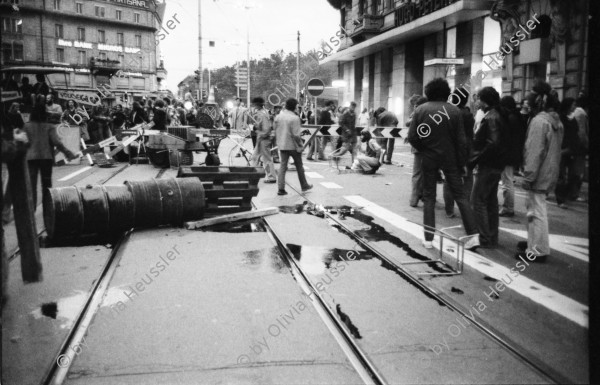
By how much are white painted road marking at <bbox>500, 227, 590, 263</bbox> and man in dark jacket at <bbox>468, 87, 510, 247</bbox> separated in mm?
824

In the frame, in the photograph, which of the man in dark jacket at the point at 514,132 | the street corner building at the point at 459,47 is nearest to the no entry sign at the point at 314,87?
the street corner building at the point at 459,47

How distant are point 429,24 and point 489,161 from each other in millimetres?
21099

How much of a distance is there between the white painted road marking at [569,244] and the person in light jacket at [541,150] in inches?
32.0

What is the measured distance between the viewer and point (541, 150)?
5848 millimetres

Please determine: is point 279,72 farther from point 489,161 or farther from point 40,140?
point 489,161

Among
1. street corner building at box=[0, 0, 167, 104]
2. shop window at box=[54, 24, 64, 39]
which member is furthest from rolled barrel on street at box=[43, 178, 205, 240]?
shop window at box=[54, 24, 64, 39]

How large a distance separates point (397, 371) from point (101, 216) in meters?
4.90

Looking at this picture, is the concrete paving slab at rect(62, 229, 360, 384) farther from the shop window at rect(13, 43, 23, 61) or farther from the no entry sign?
the shop window at rect(13, 43, 23, 61)

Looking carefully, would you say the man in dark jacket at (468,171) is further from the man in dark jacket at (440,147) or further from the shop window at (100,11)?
the shop window at (100,11)

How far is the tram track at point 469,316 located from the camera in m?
3.46

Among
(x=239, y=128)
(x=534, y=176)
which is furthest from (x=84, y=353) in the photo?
(x=239, y=128)

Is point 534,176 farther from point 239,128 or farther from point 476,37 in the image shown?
point 476,37

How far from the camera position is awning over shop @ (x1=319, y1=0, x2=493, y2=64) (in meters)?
22.6

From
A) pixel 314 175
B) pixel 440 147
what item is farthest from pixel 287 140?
pixel 440 147
